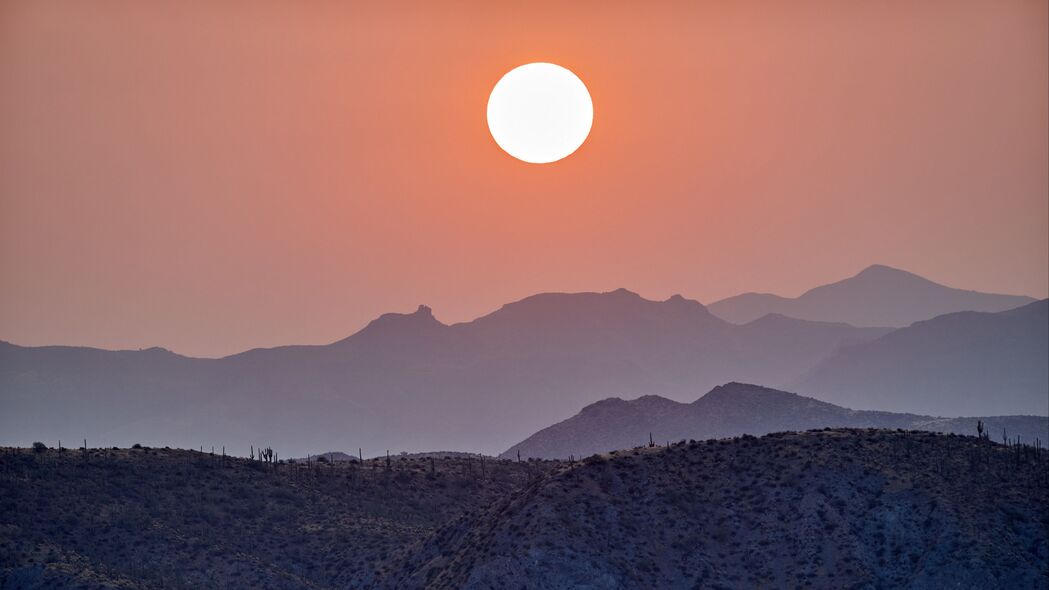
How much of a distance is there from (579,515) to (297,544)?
27456 millimetres

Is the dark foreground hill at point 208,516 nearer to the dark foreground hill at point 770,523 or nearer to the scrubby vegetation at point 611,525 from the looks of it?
the scrubby vegetation at point 611,525

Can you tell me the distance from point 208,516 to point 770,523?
Answer: 1794 inches

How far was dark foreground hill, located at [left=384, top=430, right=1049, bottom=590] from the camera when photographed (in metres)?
82.7

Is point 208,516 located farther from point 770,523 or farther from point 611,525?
point 770,523

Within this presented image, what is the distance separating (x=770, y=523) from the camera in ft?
290

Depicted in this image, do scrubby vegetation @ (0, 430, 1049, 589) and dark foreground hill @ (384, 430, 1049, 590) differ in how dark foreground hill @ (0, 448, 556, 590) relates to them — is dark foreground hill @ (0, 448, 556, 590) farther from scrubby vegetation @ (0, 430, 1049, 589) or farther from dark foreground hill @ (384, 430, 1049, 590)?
dark foreground hill @ (384, 430, 1049, 590)

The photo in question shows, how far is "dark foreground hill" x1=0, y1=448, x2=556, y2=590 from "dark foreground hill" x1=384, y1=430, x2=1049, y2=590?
893 cm

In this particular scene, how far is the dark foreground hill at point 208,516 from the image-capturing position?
9675cm

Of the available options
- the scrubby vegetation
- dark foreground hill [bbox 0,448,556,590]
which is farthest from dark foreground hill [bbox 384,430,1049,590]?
dark foreground hill [bbox 0,448,556,590]

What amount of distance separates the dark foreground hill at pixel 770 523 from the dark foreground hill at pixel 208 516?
8.93 meters

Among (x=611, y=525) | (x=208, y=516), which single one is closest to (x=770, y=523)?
(x=611, y=525)

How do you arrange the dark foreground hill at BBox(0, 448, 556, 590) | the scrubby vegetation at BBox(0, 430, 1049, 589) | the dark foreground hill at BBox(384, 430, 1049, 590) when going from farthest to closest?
the dark foreground hill at BBox(0, 448, 556, 590), the scrubby vegetation at BBox(0, 430, 1049, 589), the dark foreground hill at BBox(384, 430, 1049, 590)

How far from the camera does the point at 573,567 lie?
83562 millimetres

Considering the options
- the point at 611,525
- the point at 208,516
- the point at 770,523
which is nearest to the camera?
the point at 770,523
